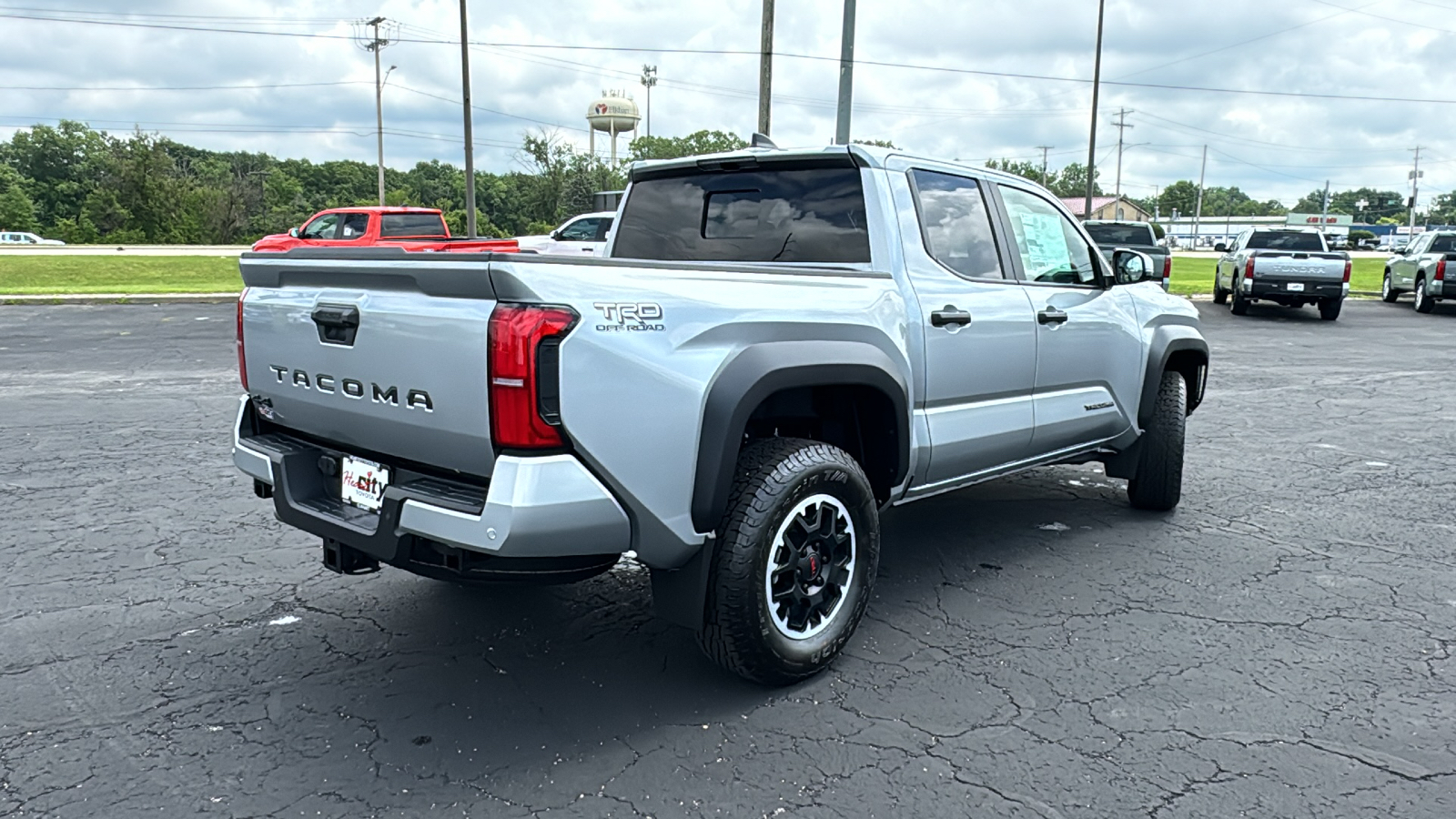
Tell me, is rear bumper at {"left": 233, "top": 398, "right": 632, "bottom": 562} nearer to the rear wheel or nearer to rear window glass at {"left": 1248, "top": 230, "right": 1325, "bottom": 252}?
the rear wheel

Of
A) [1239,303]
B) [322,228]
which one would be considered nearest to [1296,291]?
[1239,303]

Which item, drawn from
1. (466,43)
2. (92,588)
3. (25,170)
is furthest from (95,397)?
(25,170)

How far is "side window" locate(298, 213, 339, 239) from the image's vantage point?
70.5 ft

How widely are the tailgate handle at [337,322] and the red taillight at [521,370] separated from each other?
24.6 inches

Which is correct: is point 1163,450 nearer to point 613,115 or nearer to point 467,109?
point 467,109

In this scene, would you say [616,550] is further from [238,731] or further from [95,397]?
[95,397]

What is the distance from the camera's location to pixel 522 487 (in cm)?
278

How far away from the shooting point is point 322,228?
21875 mm

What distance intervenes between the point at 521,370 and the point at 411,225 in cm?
1998

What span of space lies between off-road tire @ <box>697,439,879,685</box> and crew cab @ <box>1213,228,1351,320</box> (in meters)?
18.1

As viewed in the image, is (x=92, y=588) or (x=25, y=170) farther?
(x=25, y=170)

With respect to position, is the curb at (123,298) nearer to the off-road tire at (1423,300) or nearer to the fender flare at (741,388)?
the fender flare at (741,388)

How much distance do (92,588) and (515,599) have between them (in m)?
1.77

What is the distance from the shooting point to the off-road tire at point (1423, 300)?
2148 centimetres
